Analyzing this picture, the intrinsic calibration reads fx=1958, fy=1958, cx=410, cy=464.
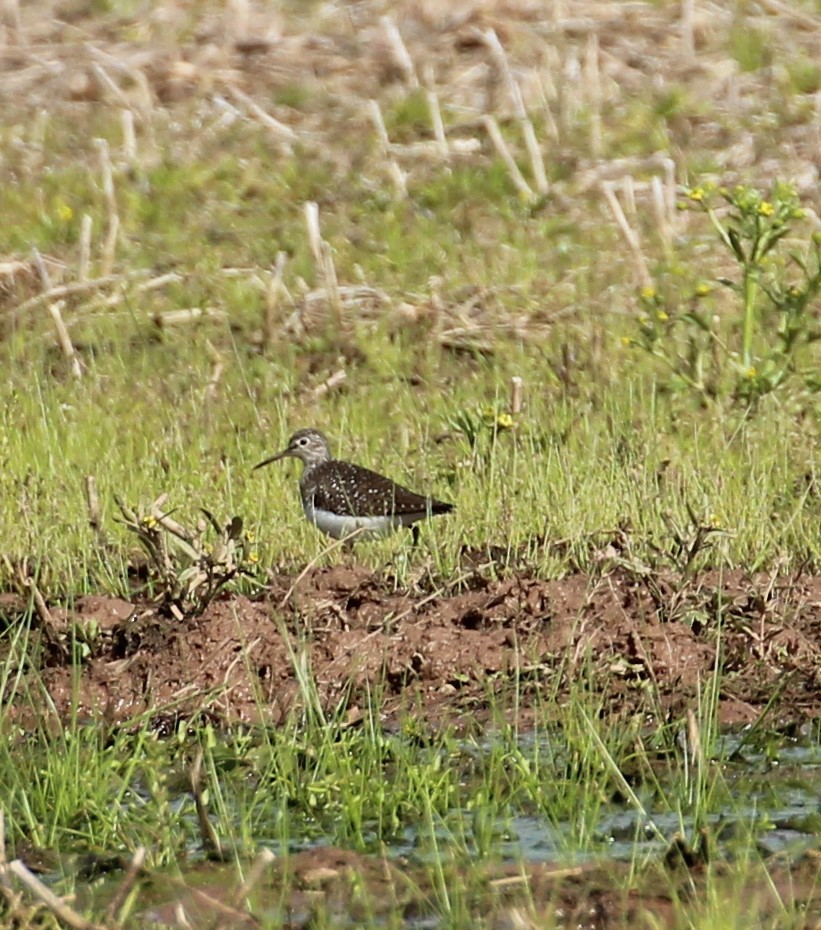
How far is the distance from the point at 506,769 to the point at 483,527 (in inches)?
93.3

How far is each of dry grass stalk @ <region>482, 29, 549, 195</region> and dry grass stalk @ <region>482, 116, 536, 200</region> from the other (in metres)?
0.09

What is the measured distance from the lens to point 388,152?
14.0 metres

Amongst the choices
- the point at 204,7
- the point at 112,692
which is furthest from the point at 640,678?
the point at 204,7

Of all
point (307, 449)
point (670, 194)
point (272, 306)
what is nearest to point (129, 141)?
point (272, 306)

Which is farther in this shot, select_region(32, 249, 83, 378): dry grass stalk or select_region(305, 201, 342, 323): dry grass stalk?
select_region(305, 201, 342, 323): dry grass stalk

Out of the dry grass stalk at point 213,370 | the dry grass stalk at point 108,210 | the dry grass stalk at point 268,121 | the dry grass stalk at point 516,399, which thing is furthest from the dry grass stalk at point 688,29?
the dry grass stalk at point 516,399

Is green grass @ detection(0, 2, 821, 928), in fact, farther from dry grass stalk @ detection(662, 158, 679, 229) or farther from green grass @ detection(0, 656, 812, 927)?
dry grass stalk @ detection(662, 158, 679, 229)

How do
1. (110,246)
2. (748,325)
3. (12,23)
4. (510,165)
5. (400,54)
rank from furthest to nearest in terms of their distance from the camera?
(12,23) → (400,54) → (510,165) → (110,246) → (748,325)

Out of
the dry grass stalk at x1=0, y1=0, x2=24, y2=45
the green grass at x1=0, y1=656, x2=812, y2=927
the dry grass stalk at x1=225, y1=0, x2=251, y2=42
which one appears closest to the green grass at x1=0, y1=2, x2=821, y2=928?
the green grass at x1=0, y1=656, x2=812, y2=927

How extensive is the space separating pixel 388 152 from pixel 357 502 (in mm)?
6072

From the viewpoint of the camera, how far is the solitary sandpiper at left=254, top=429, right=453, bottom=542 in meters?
8.22

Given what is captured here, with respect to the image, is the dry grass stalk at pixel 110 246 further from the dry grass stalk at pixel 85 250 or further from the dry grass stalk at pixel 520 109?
the dry grass stalk at pixel 520 109

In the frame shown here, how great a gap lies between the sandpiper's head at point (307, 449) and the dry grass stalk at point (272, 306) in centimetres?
218

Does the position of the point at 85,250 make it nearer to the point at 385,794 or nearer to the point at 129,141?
the point at 129,141
